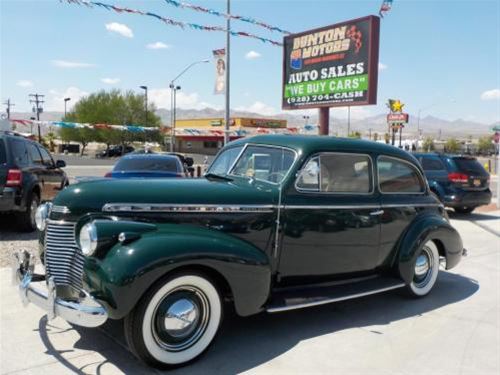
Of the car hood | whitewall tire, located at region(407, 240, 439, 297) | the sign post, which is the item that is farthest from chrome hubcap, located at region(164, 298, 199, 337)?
the sign post

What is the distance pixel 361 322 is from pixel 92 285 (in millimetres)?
2647

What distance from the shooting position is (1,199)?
764cm

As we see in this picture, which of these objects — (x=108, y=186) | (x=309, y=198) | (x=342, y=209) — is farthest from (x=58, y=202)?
(x=342, y=209)

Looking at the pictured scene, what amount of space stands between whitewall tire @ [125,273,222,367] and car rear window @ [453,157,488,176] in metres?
10.2

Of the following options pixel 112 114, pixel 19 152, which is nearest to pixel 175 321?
pixel 19 152

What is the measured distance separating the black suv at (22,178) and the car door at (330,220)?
17.4ft

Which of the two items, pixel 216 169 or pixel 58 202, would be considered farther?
pixel 216 169

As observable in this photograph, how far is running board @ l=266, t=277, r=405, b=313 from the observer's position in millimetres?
4168

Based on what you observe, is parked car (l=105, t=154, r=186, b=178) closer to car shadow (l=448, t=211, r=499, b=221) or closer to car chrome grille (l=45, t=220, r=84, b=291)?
car chrome grille (l=45, t=220, r=84, b=291)

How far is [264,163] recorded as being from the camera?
4781mm

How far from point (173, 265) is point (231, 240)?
0.62m

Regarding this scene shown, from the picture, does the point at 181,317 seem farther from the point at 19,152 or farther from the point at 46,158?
the point at 46,158

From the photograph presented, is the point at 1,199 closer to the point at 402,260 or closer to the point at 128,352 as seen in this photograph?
the point at 128,352

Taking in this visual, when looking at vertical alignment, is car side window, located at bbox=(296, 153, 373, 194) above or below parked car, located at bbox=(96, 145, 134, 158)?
above
